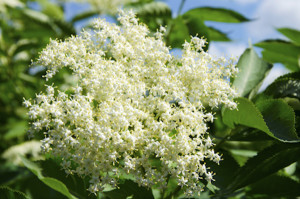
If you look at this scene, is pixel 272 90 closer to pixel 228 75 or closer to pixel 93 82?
pixel 228 75

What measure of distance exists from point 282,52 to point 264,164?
4.43ft

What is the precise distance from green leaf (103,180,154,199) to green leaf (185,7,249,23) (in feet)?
5.44

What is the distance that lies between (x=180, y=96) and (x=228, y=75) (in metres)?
0.41

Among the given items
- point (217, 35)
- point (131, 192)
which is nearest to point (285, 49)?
point (217, 35)

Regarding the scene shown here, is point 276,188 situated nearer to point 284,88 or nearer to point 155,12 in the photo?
point 284,88

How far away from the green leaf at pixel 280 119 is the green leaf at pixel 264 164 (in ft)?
0.41

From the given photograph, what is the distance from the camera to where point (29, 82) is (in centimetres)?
488

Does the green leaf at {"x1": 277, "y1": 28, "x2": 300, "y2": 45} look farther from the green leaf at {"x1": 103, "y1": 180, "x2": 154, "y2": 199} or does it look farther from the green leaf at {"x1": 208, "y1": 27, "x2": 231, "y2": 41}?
the green leaf at {"x1": 103, "y1": 180, "x2": 154, "y2": 199}

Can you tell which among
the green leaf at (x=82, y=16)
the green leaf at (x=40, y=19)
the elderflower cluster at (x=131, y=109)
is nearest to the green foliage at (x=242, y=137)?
the elderflower cluster at (x=131, y=109)

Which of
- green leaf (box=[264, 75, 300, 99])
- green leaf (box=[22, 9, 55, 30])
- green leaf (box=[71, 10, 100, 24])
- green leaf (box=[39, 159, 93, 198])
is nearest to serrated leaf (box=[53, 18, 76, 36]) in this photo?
green leaf (box=[22, 9, 55, 30])

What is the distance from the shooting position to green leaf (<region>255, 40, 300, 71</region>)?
108 inches

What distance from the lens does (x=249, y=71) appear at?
7.44 feet

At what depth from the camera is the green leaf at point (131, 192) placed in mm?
1689

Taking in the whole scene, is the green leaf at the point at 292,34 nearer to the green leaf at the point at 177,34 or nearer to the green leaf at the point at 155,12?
the green leaf at the point at 177,34
